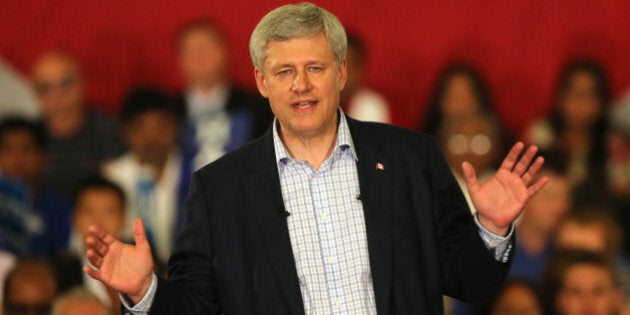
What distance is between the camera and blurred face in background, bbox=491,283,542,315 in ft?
12.7

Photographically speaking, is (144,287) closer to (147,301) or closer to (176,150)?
(147,301)

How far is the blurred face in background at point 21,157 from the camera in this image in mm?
4641

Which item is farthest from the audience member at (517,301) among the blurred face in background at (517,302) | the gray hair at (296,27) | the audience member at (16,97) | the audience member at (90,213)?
the audience member at (16,97)

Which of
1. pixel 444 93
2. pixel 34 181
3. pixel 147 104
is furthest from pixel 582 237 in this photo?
pixel 34 181

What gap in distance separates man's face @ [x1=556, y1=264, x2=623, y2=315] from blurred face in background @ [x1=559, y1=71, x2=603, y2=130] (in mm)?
918

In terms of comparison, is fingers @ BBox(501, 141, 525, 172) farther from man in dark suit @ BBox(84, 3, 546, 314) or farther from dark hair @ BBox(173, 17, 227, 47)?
dark hair @ BBox(173, 17, 227, 47)

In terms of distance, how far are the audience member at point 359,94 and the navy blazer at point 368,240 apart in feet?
7.82

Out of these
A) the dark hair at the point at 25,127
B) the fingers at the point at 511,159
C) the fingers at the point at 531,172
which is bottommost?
the fingers at the point at 531,172

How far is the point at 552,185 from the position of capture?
426 centimetres

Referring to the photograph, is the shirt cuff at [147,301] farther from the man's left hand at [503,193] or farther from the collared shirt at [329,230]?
the man's left hand at [503,193]

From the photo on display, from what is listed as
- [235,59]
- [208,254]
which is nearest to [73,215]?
[235,59]

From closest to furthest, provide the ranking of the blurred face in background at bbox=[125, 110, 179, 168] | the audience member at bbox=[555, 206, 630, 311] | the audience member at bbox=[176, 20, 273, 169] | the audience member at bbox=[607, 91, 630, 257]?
the audience member at bbox=[555, 206, 630, 311], the audience member at bbox=[607, 91, 630, 257], the audience member at bbox=[176, 20, 273, 169], the blurred face in background at bbox=[125, 110, 179, 168]

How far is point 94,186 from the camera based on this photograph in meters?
4.48

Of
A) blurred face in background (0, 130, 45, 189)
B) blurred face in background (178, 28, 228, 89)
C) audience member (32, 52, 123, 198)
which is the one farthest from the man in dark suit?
blurred face in background (0, 130, 45, 189)
